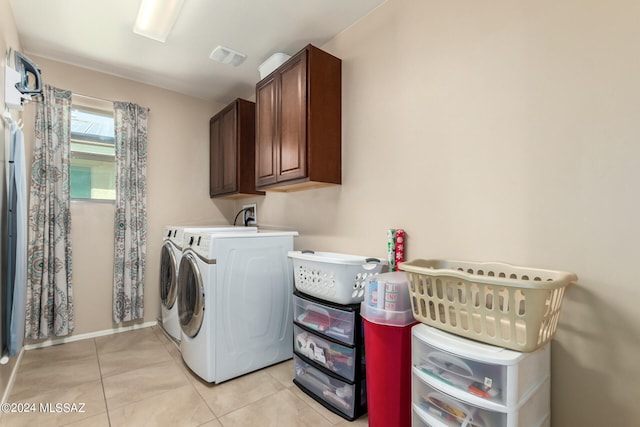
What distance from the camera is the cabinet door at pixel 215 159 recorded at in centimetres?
327

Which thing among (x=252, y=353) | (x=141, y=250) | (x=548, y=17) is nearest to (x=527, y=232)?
(x=548, y=17)

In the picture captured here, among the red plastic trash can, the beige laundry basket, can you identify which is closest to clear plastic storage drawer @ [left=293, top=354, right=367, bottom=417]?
the red plastic trash can

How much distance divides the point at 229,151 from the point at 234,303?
1692 mm

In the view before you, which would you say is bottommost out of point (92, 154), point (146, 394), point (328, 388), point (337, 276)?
point (146, 394)

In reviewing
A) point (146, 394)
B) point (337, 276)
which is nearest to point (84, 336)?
point (146, 394)

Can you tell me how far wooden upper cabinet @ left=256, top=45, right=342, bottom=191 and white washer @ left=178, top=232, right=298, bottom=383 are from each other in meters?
0.56

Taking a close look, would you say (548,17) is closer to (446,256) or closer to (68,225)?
(446,256)

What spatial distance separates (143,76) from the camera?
2.93m

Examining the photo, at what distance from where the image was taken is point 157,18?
2047 mm

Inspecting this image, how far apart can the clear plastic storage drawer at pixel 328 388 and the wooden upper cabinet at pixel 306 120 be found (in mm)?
1258

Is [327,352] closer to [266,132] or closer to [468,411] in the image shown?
[468,411]

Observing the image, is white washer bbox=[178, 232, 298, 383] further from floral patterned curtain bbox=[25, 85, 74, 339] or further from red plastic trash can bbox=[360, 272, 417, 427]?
floral patterned curtain bbox=[25, 85, 74, 339]

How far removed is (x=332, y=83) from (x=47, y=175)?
253 cm

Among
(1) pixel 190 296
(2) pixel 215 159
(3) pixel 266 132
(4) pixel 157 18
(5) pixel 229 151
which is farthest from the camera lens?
(2) pixel 215 159
